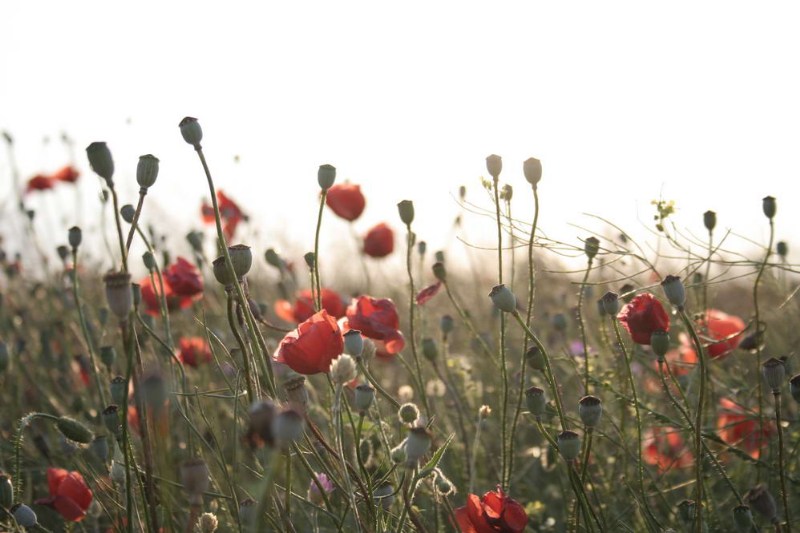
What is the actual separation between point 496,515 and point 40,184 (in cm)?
377

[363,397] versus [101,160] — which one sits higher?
Result: [101,160]

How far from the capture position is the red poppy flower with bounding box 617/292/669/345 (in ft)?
4.90

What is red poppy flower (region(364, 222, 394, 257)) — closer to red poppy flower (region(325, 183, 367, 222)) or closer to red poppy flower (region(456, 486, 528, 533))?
red poppy flower (region(325, 183, 367, 222))

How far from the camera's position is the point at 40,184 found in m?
4.39

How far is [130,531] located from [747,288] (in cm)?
455

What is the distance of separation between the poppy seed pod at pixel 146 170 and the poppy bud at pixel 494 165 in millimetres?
580

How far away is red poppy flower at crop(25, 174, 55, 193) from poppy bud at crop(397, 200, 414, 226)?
125 inches

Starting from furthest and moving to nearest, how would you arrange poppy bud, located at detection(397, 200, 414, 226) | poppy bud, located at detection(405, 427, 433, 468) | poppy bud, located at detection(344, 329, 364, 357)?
poppy bud, located at detection(397, 200, 414, 226)
poppy bud, located at detection(344, 329, 364, 357)
poppy bud, located at detection(405, 427, 433, 468)

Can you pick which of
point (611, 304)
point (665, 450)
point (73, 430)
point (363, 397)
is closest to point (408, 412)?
point (363, 397)

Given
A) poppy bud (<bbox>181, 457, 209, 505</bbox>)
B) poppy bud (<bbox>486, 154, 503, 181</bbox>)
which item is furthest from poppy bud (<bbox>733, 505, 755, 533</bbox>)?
poppy bud (<bbox>181, 457, 209, 505</bbox>)

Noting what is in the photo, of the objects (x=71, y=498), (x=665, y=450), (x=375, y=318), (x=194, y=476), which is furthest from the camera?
(x=665, y=450)

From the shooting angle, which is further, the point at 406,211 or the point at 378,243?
the point at 378,243

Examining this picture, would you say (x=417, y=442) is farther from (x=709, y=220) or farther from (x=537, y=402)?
(x=709, y=220)

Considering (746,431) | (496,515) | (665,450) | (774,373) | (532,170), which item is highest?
(532,170)
